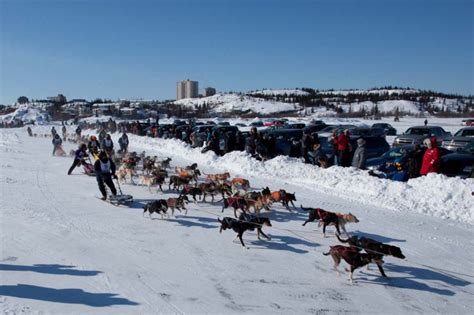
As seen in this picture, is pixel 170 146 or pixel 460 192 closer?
pixel 460 192

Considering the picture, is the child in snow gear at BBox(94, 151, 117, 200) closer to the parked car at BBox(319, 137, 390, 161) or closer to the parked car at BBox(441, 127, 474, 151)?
the parked car at BBox(319, 137, 390, 161)

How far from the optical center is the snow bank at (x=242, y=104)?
12381 cm

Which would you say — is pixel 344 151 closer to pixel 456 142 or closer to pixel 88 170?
pixel 456 142

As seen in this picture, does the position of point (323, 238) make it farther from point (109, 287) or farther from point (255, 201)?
point (109, 287)

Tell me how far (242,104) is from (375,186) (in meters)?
129

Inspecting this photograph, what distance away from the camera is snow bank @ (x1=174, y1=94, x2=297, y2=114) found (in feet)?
406

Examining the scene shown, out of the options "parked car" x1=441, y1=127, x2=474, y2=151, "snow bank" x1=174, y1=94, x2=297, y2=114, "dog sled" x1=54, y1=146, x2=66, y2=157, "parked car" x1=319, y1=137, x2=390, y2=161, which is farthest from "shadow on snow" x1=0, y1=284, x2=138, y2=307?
"snow bank" x1=174, y1=94, x2=297, y2=114

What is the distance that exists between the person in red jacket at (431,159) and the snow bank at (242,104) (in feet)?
358

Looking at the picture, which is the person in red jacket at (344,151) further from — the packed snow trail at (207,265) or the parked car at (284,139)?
the parked car at (284,139)

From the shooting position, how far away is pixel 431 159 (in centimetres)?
998

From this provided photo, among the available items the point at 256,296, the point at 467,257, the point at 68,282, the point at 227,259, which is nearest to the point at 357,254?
the point at 256,296

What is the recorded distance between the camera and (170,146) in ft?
75.6

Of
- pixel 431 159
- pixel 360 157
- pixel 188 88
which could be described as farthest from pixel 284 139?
pixel 188 88

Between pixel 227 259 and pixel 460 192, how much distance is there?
5.68m
